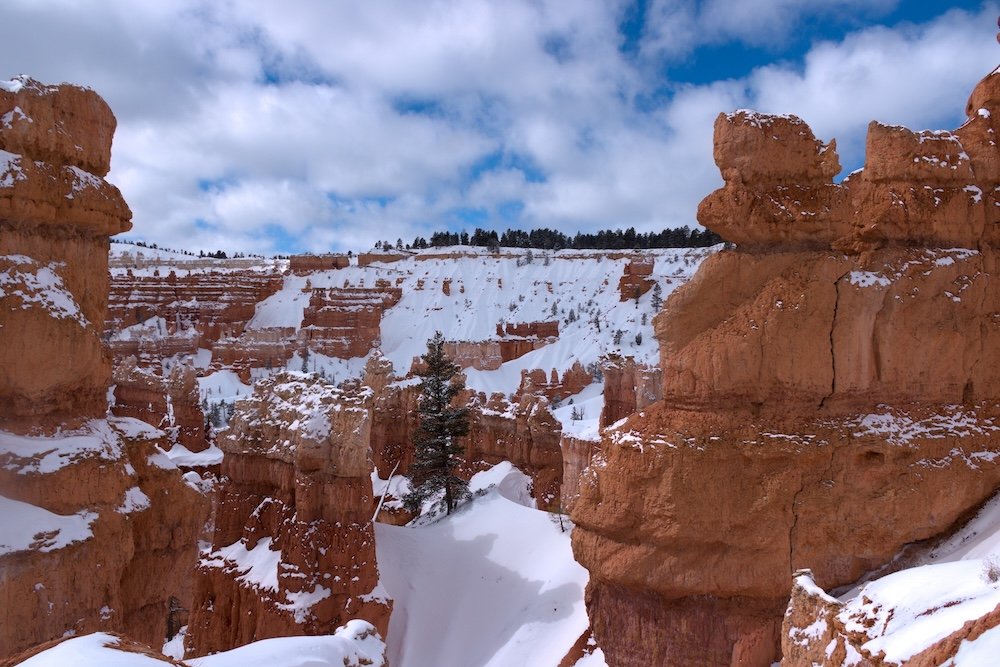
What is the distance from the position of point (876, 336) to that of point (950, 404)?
101cm

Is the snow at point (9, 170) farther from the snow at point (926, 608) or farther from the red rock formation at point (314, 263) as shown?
the red rock formation at point (314, 263)

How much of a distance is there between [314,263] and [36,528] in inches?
2923

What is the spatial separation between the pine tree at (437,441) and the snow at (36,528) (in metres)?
11.2

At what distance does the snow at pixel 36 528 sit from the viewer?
621cm

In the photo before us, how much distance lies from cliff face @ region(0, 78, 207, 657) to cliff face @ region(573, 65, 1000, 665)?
16.4 ft

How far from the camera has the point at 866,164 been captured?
7359 mm

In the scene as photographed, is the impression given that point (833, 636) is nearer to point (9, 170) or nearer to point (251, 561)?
point (9, 170)

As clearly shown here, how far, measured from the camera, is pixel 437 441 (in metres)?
18.1

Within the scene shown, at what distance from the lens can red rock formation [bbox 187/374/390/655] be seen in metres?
10.7

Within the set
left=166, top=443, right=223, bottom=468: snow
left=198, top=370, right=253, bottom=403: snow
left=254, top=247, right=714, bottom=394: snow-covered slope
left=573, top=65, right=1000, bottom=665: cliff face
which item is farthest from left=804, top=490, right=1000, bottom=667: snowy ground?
left=198, top=370, right=253, bottom=403: snow

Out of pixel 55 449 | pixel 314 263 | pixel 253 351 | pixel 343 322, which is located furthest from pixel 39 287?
pixel 314 263

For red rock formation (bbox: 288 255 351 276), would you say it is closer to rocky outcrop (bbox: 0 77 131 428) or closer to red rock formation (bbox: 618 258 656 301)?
red rock formation (bbox: 618 258 656 301)

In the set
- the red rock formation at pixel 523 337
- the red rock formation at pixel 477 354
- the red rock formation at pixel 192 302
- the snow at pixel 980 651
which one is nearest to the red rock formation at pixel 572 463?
the snow at pixel 980 651

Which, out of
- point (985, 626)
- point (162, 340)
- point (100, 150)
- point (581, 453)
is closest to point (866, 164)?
point (985, 626)
